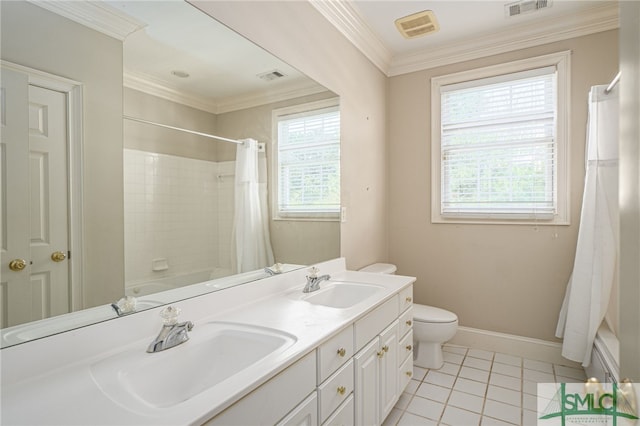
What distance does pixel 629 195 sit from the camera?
0.57 metres

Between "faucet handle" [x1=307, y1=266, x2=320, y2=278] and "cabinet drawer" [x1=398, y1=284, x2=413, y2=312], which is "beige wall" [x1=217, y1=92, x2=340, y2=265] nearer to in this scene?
"faucet handle" [x1=307, y1=266, x2=320, y2=278]

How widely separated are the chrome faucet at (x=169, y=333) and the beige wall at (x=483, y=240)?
2467 mm

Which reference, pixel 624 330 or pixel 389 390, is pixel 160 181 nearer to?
pixel 624 330

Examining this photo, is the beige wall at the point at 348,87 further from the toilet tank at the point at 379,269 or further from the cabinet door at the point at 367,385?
the cabinet door at the point at 367,385

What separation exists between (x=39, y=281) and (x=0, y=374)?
0.23 meters

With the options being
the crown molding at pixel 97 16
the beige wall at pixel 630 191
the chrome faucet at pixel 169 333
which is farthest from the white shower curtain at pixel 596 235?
the crown molding at pixel 97 16

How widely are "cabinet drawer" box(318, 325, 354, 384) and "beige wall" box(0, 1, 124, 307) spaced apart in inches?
28.7

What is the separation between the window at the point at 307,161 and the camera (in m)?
1.96

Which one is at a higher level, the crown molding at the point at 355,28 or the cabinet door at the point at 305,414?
the crown molding at the point at 355,28

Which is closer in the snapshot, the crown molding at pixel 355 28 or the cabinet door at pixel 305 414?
the cabinet door at pixel 305 414

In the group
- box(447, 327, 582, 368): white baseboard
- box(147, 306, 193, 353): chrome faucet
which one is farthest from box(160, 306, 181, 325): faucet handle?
box(447, 327, 582, 368): white baseboard

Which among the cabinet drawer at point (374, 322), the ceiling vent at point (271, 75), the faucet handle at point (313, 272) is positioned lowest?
the cabinet drawer at point (374, 322)

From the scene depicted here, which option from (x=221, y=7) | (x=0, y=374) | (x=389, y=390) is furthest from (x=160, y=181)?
(x=389, y=390)

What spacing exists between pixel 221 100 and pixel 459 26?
2.16 metres
